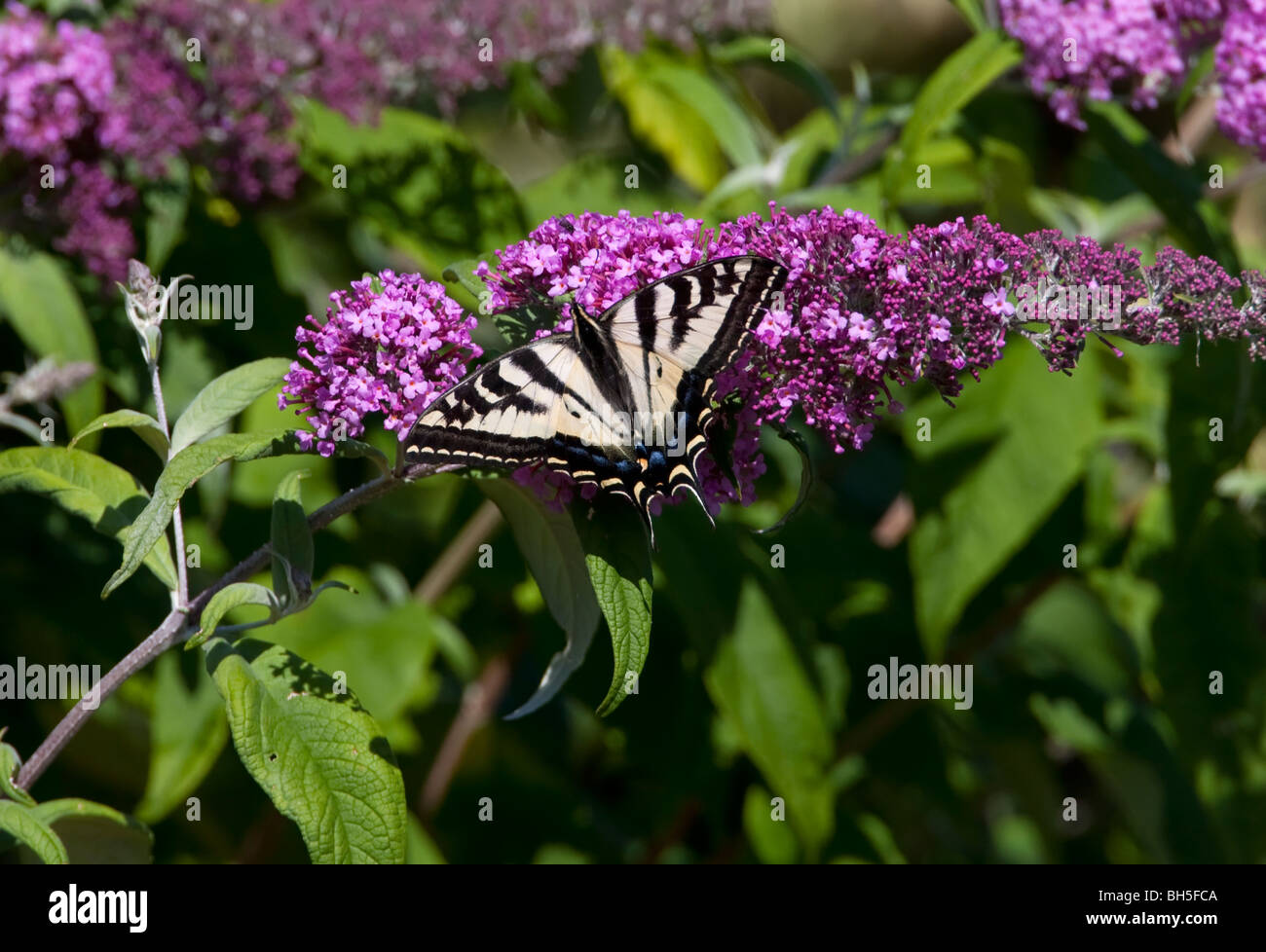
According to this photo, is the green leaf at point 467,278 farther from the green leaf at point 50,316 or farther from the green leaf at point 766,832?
the green leaf at point 766,832

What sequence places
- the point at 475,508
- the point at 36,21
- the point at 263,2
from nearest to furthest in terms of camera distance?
the point at 36,21, the point at 263,2, the point at 475,508

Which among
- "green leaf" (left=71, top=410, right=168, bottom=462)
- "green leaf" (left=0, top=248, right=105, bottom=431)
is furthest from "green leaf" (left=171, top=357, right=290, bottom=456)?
"green leaf" (left=0, top=248, right=105, bottom=431)

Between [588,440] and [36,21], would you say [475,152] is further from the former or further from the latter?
[588,440]

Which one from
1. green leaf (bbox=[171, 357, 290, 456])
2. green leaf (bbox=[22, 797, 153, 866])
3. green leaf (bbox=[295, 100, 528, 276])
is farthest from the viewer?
green leaf (bbox=[295, 100, 528, 276])

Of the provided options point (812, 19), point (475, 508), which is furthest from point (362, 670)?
point (812, 19)

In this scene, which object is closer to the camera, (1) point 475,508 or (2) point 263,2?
(2) point 263,2

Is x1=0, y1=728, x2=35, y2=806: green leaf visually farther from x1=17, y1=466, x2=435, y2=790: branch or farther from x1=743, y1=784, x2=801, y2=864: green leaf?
x1=743, y1=784, x2=801, y2=864: green leaf
